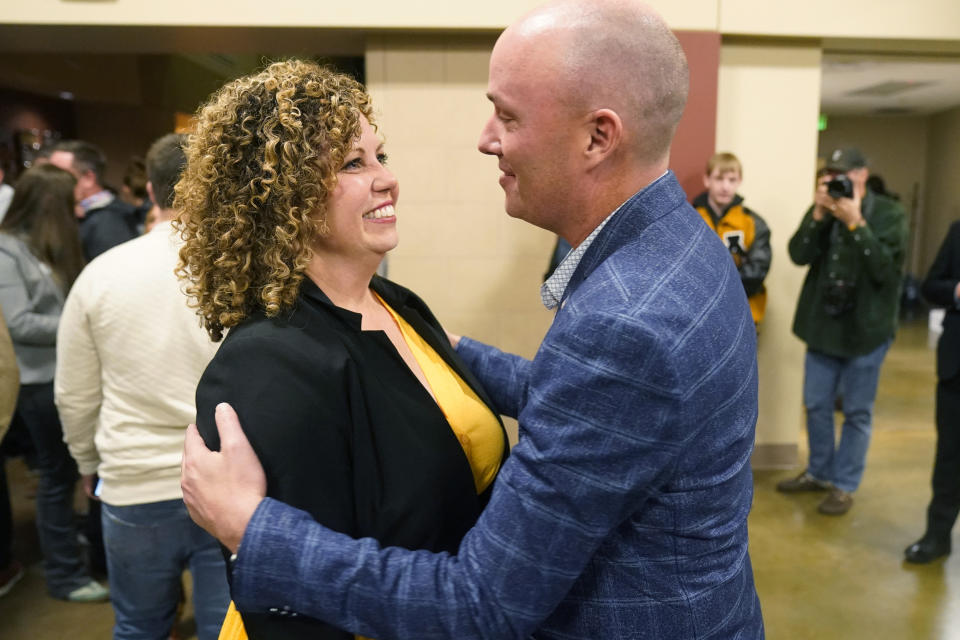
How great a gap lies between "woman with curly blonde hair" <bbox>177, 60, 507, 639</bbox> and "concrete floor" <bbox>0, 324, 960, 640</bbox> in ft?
6.49

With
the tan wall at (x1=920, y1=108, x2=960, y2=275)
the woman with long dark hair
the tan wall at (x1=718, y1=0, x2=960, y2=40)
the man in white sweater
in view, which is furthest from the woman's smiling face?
the tan wall at (x1=920, y1=108, x2=960, y2=275)

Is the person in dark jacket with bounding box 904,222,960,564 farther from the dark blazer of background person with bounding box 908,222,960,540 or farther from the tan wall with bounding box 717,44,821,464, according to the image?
the tan wall with bounding box 717,44,821,464

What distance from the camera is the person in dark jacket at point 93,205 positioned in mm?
3305

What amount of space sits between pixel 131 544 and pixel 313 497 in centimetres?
118

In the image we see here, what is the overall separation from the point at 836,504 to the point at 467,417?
10.0 feet

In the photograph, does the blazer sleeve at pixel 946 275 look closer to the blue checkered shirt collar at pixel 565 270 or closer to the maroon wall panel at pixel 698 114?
the maroon wall panel at pixel 698 114

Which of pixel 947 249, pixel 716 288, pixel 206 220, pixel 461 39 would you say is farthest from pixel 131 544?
pixel 947 249

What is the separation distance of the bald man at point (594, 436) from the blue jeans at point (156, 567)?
1.01 meters

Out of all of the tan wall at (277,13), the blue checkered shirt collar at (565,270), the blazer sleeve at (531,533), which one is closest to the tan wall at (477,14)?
the tan wall at (277,13)

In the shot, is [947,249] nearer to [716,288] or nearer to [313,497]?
[716,288]

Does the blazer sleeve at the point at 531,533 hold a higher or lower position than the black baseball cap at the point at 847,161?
lower

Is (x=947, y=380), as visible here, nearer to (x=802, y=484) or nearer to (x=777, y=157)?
(x=802, y=484)

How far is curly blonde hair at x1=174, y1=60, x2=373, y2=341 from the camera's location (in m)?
1.04

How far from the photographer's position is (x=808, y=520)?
3.47m
